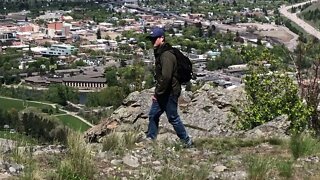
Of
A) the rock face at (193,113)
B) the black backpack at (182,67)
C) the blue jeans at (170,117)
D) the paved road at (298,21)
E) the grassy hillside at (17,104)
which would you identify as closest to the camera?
the black backpack at (182,67)

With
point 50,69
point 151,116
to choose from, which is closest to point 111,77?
point 50,69

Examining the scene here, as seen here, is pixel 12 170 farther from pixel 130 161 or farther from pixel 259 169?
pixel 259 169

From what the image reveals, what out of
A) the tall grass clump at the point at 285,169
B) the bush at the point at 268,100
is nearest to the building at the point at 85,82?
the bush at the point at 268,100

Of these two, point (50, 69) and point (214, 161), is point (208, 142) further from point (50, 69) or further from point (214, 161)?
point (50, 69)

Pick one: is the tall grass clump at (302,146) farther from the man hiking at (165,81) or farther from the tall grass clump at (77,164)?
the tall grass clump at (77,164)

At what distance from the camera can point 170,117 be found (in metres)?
5.26

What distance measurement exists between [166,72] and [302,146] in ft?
4.07

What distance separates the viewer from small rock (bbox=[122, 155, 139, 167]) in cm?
443

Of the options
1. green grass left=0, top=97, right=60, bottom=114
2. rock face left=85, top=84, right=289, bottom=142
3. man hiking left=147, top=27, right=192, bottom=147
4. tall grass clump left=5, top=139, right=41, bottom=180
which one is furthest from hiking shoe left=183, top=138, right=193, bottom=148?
green grass left=0, top=97, right=60, bottom=114

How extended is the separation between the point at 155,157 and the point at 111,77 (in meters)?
27.9

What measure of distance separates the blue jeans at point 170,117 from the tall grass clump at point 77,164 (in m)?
1.16

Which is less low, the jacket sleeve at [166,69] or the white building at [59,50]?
the jacket sleeve at [166,69]

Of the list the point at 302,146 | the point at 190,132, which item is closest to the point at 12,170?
the point at 302,146

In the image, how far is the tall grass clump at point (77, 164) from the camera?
384 centimetres
